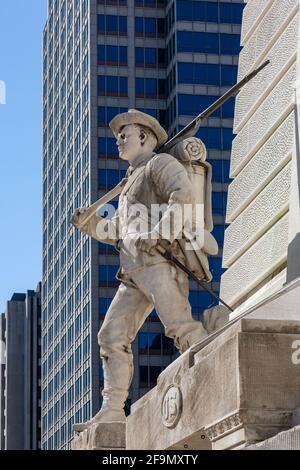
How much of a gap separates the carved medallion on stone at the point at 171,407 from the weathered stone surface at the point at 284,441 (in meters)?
1.95

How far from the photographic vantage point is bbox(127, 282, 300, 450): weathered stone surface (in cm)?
819

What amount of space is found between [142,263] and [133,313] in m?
0.60

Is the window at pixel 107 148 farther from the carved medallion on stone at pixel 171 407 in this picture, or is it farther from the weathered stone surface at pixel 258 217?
the carved medallion on stone at pixel 171 407

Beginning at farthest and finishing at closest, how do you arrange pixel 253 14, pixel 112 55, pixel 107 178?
pixel 112 55 → pixel 107 178 → pixel 253 14

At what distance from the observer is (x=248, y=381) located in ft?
27.0

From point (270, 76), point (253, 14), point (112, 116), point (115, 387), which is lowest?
point (115, 387)

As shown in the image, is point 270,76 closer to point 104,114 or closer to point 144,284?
point 144,284

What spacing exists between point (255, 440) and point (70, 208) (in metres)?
73.2

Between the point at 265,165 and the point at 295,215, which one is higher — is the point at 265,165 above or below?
above

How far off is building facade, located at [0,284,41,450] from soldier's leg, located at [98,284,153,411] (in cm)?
9708

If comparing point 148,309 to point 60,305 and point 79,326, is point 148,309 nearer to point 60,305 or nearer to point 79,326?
point 79,326

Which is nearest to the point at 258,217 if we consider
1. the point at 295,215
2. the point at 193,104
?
the point at 295,215
